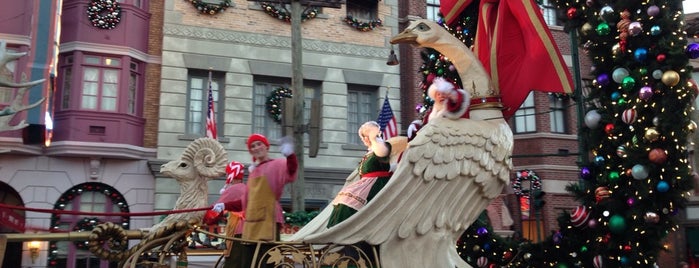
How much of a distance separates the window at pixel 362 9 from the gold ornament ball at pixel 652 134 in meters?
13.1

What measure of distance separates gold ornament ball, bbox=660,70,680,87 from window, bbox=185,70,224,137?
11921 mm

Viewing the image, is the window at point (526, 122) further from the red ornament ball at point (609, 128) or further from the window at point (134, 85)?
the red ornament ball at point (609, 128)

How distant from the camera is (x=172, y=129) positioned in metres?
14.7

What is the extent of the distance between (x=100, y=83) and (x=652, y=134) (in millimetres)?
12811

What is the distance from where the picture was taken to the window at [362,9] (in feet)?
56.5

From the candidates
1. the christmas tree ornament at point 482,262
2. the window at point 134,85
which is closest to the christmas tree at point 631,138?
the christmas tree ornament at point 482,262

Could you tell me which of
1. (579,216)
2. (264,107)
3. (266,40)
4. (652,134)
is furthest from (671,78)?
(266,40)

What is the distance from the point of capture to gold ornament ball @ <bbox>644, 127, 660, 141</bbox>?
4.57 meters

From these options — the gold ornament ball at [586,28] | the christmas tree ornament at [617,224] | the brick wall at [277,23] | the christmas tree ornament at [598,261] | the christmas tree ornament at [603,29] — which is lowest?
the christmas tree ornament at [598,261]

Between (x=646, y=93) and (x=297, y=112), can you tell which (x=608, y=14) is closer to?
(x=646, y=93)

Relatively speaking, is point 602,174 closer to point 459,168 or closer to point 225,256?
point 459,168

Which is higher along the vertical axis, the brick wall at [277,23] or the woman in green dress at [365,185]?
the brick wall at [277,23]

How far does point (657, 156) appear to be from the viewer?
14.8 ft

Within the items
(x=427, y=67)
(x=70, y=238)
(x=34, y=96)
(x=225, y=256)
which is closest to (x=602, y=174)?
(x=427, y=67)
